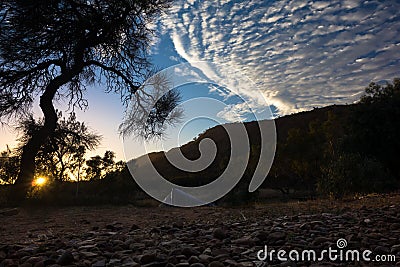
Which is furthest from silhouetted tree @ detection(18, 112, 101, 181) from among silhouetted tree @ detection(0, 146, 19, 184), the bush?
the bush

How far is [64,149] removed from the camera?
17.2 m

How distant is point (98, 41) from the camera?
32.4 feet

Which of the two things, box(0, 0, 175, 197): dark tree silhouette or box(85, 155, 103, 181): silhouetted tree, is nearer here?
box(0, 0, 175, 197): dark tree silhouette

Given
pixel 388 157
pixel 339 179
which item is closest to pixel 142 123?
pixel 339 179

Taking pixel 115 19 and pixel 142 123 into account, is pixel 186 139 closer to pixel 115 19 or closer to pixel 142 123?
pixel 142 123

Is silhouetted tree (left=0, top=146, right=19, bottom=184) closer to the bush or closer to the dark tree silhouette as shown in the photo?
the dark tree silhouette

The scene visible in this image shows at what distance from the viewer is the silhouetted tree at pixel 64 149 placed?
15.3m

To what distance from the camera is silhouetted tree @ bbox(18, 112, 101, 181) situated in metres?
15.3

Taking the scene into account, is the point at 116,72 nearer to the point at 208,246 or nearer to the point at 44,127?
Answer: the point at 44,127

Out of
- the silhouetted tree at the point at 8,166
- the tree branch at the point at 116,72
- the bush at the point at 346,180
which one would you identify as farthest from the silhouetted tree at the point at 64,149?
the bush at the point at 346,180

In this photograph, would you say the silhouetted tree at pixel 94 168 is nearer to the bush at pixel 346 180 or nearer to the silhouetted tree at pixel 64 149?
the silhouetted tree at pixel 64 149

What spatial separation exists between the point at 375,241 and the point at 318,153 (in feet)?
84.5

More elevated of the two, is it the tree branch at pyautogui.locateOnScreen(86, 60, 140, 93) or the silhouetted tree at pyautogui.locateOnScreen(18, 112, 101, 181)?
the tree branch at pyautogui.locateOnScreen(86, 60, 140, 93)

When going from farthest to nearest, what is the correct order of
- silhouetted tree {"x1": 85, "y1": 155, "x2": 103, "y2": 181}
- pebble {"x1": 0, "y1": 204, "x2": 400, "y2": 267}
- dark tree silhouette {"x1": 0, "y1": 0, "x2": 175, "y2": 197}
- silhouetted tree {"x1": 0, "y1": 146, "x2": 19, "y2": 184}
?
1. silhouetted tree {"x1": 85, "y1": 155, "x2": 103, "y2": 181}
2. silhouetted tree {"x1": 0, "y1": 146, "x2": 19, "y2": 184}
3. dark tree silhouette {"x1": 0, "y1": 0, "x2": 175, "y2": 197}
4. pebble {"x1": 0, "y1": 204, "x2": 400, "y2": 267}
